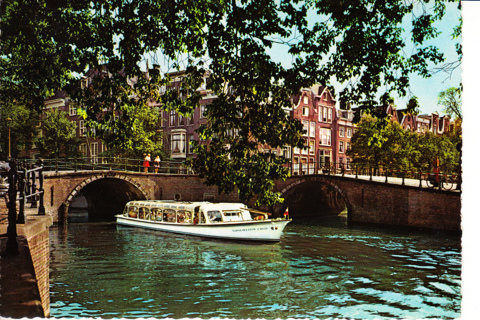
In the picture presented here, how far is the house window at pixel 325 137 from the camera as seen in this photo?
34.2 meters

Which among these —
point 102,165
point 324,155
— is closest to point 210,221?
point 102,165

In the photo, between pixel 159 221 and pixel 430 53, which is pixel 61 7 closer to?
pixel 430 53

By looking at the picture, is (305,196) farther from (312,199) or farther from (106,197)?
(106,197)

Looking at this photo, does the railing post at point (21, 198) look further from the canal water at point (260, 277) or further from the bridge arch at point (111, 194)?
the bridge arch at point (111, 194)

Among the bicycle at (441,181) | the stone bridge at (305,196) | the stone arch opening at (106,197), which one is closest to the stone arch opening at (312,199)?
the stone bridge at (305,196)

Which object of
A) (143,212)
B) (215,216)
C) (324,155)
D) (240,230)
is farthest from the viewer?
(324,155)

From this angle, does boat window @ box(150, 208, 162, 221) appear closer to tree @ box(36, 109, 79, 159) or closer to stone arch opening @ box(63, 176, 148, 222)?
stone arch opening @ box(63, 176, 148, 222)

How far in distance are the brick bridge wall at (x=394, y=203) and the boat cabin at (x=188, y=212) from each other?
711 centimetres

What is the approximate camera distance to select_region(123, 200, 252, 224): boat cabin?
1944cm

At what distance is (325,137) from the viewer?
113 ft

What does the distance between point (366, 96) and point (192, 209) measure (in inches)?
617

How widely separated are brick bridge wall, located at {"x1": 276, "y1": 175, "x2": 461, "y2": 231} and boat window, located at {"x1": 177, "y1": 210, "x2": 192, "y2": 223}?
7829mm

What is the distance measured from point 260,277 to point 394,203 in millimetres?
12036

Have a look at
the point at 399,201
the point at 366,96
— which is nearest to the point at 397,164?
the point at 399,201
